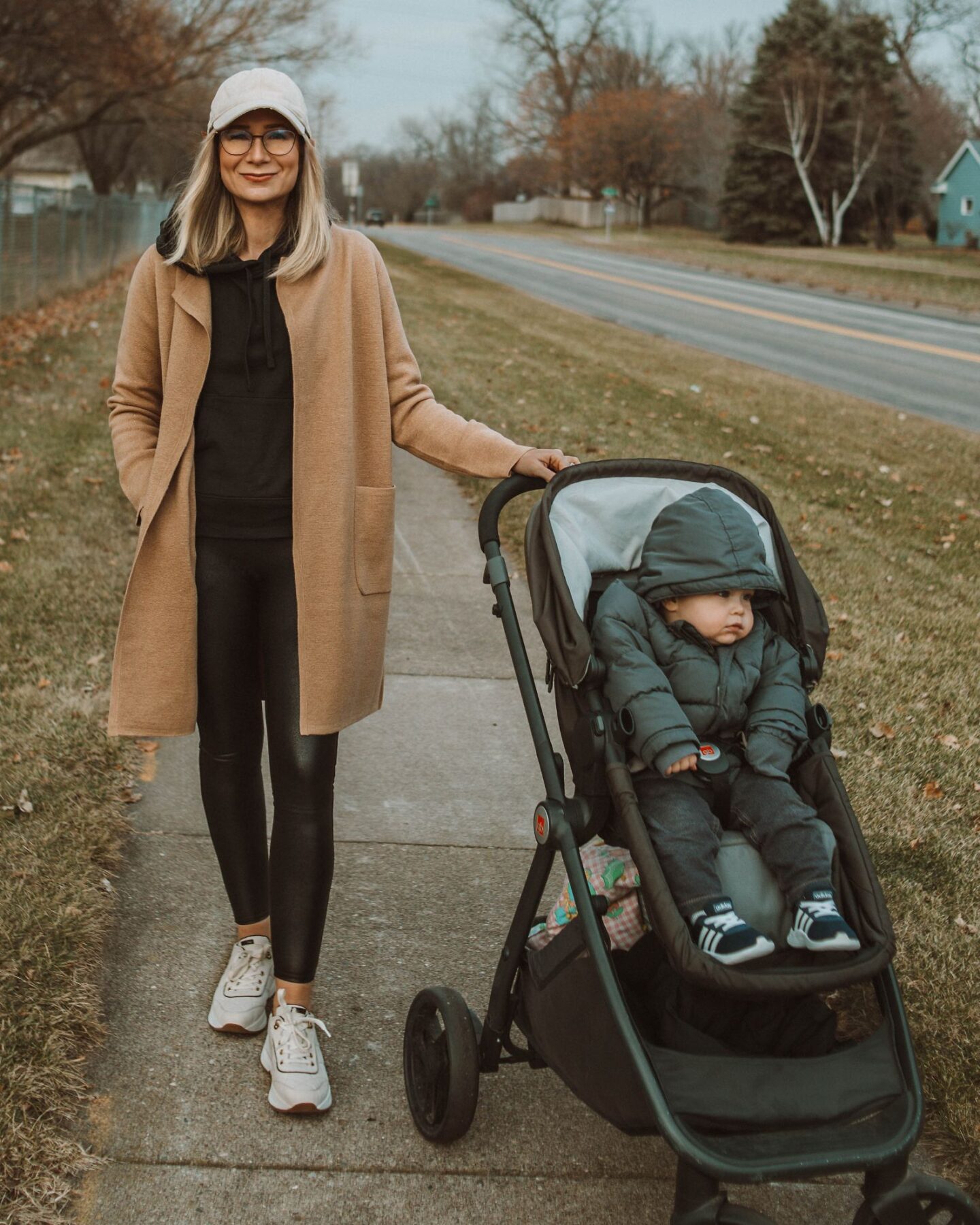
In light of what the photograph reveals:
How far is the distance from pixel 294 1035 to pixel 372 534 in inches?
45.5

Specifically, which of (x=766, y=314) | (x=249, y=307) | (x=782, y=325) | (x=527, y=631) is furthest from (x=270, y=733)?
(x=766, y=314)

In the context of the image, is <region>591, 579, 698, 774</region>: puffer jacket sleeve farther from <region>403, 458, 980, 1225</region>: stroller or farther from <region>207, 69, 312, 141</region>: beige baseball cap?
<region>207, 69, 312, 141</region>: beige baseball cap

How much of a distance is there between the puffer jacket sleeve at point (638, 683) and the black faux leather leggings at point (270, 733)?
0.68m

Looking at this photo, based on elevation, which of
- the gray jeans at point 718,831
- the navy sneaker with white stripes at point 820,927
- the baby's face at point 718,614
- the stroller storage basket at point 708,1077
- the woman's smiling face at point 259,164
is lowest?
the stroller storage basket at point 708,1077

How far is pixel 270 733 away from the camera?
9.46 ft

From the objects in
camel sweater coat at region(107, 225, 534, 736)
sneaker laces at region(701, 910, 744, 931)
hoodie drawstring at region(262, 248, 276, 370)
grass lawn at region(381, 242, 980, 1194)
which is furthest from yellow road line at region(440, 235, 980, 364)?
sneaker laces at region(701, 910, 744, 931)

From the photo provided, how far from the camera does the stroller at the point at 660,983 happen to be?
2148 mm

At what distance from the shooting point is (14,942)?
10.5ft

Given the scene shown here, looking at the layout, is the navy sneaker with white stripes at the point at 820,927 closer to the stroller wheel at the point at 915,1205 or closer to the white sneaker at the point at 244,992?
the stroller wheel at the point at 915,1205

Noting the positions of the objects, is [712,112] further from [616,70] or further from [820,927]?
[820,927]

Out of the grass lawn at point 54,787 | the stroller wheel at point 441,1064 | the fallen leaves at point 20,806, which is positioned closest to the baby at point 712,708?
the stroller wheel at point 441,1064

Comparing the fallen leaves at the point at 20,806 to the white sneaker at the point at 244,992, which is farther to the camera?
the fallen leaves at the point at 20,806

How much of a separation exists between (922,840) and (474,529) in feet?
12.8

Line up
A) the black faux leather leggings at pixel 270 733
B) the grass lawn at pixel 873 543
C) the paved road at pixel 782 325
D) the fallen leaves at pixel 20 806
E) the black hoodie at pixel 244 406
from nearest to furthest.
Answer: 1. the black hoodie at pixel 244 406
2. the black faux leather leggings at pixel 270 733
3. the grass lawn at pixel 873 543
4. the fallen leaves at pixel 20 806
5. the paved road at pixel 782 325
